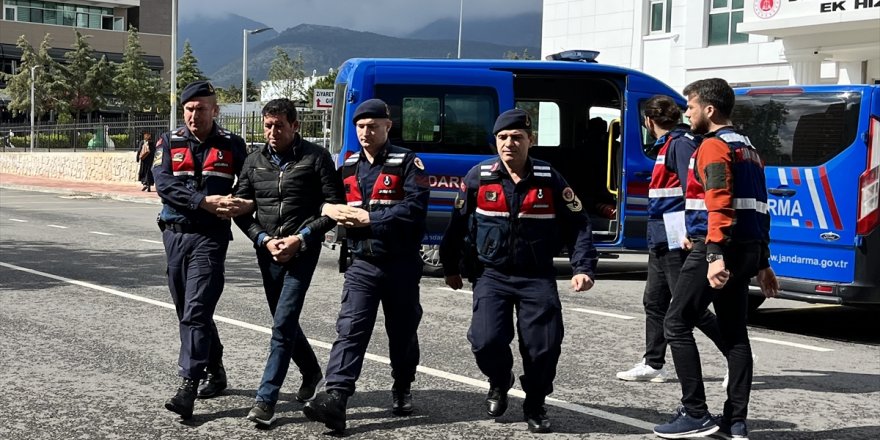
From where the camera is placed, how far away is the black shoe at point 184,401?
5.38m

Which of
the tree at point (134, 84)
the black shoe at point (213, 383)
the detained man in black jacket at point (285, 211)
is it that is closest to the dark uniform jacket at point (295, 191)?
the detained man in black jacket at point (285, 211)

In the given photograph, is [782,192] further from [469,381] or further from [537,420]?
[537,420]

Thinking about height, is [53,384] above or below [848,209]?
below

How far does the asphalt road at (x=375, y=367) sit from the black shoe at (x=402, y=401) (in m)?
0.06

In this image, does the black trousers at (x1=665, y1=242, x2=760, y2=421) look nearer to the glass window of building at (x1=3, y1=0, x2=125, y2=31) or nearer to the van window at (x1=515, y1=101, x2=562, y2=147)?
the van window at (x1=515, y1=101, x2=562, y2=147)

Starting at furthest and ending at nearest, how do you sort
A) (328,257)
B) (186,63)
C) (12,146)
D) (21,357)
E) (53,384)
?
(186,63) → (12,146) → (328,257) → (21,357) → (53,384)

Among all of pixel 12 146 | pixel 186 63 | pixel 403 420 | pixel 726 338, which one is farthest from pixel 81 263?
pixel 186 63

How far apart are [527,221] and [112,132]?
34.8 meters

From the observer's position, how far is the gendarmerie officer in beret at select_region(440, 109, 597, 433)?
5379 millimetres

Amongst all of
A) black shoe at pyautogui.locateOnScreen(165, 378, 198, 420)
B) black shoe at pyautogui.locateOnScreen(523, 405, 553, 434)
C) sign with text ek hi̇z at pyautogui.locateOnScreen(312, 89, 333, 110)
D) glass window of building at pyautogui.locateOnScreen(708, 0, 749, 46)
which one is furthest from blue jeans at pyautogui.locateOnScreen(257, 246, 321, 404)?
glass window of building at pyautogui.locateOnScreen(708, 0, 749, 46)

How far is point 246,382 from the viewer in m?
6.43

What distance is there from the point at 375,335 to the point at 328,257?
5.81 meters

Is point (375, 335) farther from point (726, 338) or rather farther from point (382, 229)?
point (726, 338)

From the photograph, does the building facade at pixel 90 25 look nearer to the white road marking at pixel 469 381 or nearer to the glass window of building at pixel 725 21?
the glass window of building at pixel 725 21
